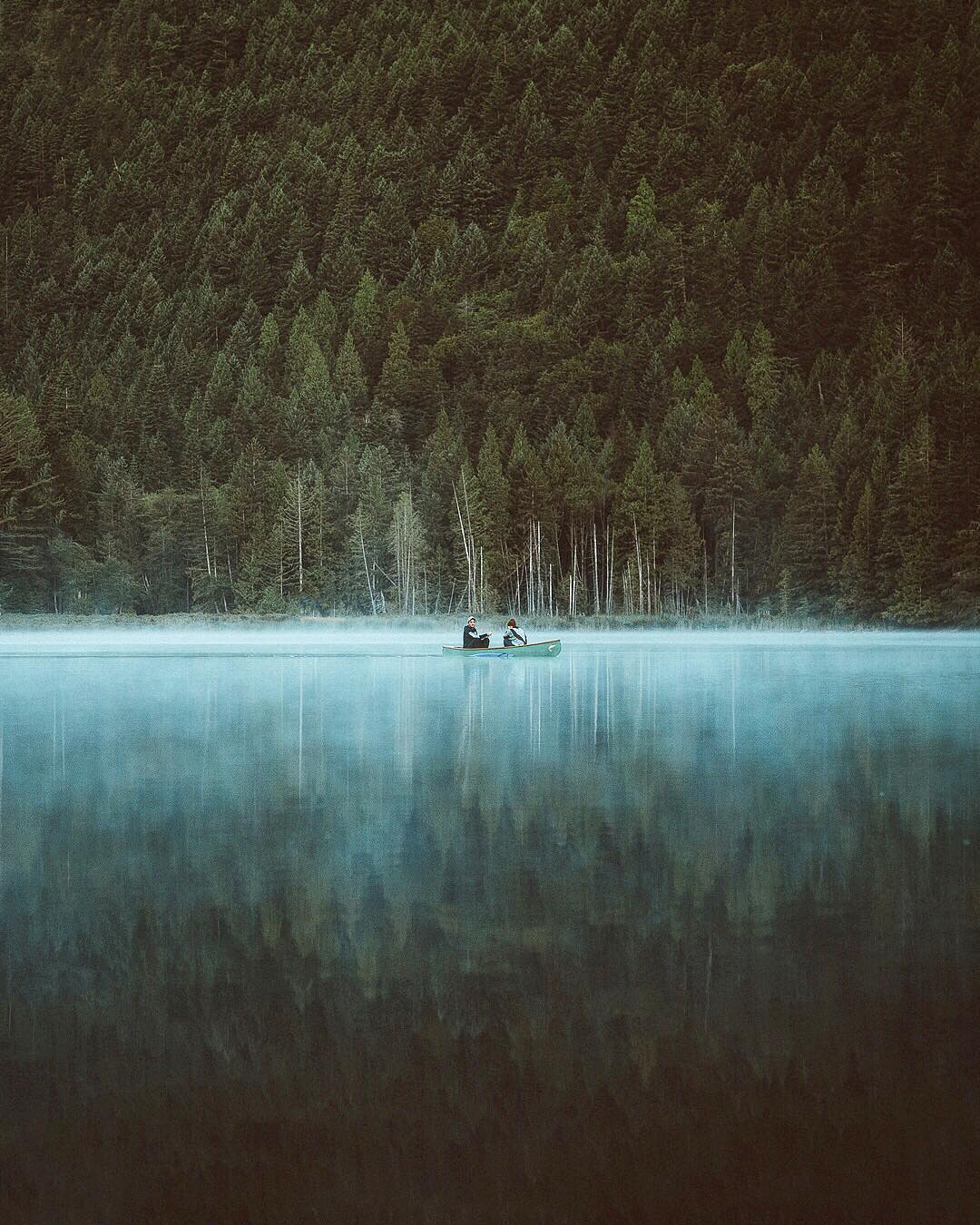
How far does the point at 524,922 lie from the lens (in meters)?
9.18

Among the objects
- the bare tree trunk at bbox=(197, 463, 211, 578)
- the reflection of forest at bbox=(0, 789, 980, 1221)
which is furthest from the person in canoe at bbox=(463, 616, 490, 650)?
the bare tree trunk at bbox=(197, 463, 211, 578)

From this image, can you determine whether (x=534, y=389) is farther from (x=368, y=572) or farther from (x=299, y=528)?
(x=299, y=528)

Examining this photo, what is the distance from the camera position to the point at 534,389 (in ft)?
471

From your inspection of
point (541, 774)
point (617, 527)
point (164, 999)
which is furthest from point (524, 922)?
point (617, 527)

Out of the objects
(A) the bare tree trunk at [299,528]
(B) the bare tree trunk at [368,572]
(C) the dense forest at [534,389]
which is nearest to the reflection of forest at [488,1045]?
(C) the dense forest at [534,389]

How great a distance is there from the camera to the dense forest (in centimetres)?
9988

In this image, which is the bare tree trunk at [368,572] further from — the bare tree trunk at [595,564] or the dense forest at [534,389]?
the bare tree trunk at [595,564]

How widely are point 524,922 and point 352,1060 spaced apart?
266 cm

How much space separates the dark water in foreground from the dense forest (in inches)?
2988

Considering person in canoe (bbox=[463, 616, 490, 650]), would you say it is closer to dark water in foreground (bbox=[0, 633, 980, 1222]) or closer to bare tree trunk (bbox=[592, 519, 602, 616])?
dark water in foreground (bbox=[0, 633, 980, 1222])

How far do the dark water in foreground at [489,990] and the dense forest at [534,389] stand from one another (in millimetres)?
75895

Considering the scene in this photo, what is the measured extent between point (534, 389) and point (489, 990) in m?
138

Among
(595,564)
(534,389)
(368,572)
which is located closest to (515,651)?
(595,564)

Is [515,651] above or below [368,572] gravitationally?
below
